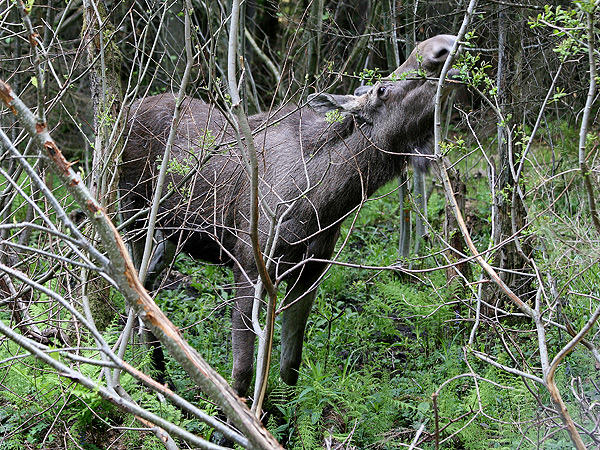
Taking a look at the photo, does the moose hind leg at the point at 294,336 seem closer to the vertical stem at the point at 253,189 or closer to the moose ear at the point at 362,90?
the moose ear at the point at 362,90

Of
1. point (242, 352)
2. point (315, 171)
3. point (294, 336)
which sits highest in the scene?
point (315, 171)

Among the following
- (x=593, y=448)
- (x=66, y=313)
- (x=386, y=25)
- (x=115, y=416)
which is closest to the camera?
(x=593, y=448)

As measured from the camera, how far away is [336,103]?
4973 millimetres

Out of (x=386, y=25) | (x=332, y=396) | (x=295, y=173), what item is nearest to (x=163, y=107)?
(x=295, y=173)

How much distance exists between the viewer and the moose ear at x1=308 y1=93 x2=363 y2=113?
195 inches

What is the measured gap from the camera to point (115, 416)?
463cm

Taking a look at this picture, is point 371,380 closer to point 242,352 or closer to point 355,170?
point 242,352

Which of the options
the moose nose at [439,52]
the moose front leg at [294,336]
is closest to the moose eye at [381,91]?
the moose nose at [439,52]

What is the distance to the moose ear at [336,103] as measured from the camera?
4945mm

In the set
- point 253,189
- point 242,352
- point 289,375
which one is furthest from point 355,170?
point 253,189

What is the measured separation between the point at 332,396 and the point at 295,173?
179 cm

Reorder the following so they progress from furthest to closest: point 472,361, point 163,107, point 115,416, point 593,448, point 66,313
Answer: point 163,107 < point 472,361 < point 66,313 < point 115,416 < point 593,448

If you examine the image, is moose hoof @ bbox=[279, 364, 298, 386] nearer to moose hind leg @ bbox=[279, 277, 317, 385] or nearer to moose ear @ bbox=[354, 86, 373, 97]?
moose hind leg @ bbox=[279, 277, 317, 385]

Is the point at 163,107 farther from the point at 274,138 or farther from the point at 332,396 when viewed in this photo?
the point at 332,396
